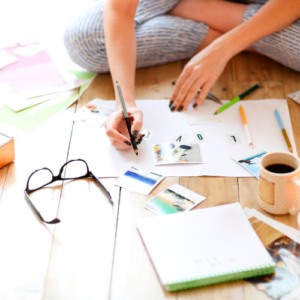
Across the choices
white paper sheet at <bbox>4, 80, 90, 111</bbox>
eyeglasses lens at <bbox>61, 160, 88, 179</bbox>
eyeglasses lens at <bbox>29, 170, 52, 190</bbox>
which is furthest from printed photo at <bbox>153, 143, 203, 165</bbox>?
white paper sheet at <bbox>4, 80, 90, 111</bbox>

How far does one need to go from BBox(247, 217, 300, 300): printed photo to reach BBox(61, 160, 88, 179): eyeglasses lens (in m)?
0.52

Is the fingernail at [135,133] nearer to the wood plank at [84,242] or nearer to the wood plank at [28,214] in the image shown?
the wood plank at [84,242]

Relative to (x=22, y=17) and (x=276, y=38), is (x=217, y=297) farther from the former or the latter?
(x=22, y=17)

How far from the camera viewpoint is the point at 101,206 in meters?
1.04

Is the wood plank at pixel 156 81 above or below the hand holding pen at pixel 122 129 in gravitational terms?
below

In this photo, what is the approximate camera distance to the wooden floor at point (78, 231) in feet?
2.73

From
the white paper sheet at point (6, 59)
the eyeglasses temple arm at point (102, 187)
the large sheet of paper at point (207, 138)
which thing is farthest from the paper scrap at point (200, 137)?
the white paper sheet at point (6, 59)

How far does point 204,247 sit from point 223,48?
2.66 ft

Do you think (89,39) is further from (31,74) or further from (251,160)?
(251,160)

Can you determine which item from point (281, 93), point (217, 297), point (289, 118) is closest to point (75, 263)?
point (217, 297)

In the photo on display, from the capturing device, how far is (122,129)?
1.24 meters

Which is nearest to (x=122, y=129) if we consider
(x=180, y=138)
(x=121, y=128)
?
(x=121, y=128)

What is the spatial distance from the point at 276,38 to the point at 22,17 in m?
1.68

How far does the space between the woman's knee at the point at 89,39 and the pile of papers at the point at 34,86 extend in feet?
0.26
